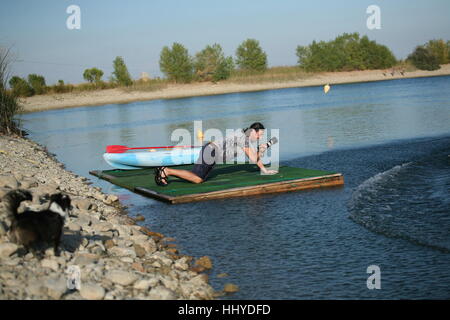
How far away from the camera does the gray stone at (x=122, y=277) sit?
623 cm

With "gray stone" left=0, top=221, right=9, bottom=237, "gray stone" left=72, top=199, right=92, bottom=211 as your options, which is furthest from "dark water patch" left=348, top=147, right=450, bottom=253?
"gray stone" left=0, top=221, right=9, bottom=237

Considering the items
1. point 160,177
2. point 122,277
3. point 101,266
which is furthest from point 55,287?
point 160,177

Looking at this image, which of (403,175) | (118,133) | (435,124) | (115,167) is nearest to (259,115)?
(118,133)

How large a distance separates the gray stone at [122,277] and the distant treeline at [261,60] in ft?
239

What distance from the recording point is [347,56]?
303ft

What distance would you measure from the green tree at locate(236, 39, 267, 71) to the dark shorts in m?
81.8

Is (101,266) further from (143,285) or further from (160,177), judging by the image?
(160,177)

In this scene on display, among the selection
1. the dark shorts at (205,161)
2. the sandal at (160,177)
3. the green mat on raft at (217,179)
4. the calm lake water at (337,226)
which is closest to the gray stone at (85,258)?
the calm lake water at (337,226)

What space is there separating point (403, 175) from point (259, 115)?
2296 cm

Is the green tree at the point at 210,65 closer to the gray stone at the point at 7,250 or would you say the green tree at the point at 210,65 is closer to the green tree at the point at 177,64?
the green tree at the point at 177,64

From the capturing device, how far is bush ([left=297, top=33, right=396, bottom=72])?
91375 millimetres

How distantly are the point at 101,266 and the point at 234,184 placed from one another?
598 cm

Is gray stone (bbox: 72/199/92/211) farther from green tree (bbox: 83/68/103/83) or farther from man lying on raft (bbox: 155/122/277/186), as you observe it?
green tree (bbox: 83/68/103/83)

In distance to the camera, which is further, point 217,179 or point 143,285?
point 217,179
